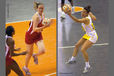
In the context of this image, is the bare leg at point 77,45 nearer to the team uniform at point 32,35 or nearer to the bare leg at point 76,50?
the bare leg at point 76,50

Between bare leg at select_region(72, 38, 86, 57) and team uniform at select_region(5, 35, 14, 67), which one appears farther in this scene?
bare leg at select_region(72, 38, 86, 57)

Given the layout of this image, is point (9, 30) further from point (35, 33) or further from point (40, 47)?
point (40, 47)

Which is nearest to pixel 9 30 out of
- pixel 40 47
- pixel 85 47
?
pixel 40 47

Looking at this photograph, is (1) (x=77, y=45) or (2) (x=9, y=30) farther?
(1) (x=77, y=45)

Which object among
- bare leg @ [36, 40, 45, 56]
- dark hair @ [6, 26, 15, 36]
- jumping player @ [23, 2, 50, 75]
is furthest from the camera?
bare leg @ [36, 40, 45, 56]

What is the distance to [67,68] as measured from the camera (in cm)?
1297

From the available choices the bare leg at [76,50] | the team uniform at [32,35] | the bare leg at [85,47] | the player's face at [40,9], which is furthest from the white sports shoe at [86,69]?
the player's face at [40,9]

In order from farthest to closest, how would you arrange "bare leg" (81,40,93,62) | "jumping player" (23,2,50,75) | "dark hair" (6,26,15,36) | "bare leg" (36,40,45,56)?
→ "bare leg" (81,40,93,62)
"bare leg" (36,40,45,56)
"jumping player" (23,2,50,75)
"dark hair" (6,26,15,36)

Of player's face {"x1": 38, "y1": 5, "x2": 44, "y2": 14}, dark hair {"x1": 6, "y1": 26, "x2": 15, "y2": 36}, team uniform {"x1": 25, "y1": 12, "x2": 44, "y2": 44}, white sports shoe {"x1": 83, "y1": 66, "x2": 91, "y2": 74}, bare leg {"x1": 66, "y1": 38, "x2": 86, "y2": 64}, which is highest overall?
player's face {"x1": 38, "y1": 5, "x2": 44, "y2": 14}

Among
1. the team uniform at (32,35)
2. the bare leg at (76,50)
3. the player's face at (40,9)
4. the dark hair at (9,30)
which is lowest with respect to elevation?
the bare leg at (76,50)

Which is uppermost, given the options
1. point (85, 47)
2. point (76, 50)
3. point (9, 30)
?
point (9, 30)

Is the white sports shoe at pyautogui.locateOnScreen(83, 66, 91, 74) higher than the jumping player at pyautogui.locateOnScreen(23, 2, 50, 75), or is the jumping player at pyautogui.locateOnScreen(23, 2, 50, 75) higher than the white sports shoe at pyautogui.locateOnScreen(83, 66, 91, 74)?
the jumping player at pyautogui.locateOnScreen(23, 2, 50, 75)

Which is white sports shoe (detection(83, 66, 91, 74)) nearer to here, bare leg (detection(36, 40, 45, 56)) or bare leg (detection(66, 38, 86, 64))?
bare leg (detection(66, 38, 86, 64))

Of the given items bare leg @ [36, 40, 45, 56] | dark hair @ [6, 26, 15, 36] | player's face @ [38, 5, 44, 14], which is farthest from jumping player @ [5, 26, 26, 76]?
player's face @ [38, 5, 44, 14]
